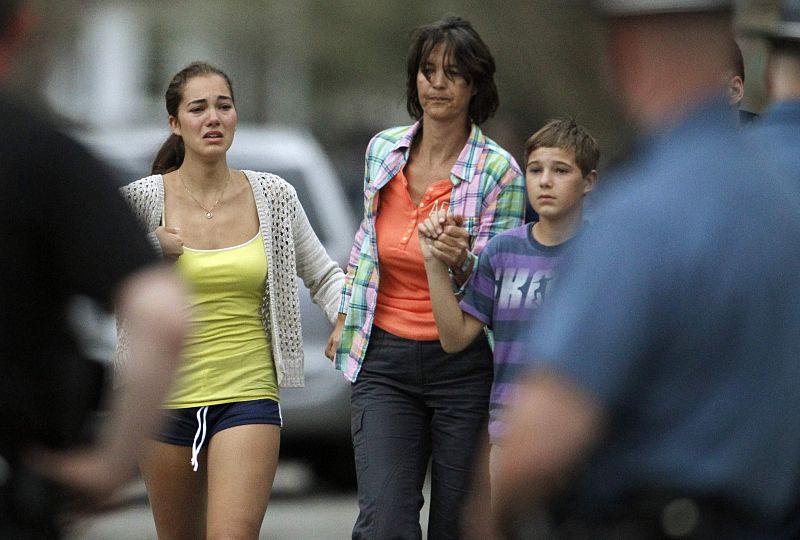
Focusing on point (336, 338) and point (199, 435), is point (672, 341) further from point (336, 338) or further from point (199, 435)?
point (336, 338)

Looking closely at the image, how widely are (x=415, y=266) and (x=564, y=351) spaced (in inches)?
130

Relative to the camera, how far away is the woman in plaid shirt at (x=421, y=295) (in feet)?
18.3

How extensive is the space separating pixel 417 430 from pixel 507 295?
0.60m

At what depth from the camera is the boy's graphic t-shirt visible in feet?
17.8

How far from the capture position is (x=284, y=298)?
5766 millimetres

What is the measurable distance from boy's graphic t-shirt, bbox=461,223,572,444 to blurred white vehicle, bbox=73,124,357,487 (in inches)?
152

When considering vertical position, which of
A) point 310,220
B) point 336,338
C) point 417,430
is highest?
point 310,220

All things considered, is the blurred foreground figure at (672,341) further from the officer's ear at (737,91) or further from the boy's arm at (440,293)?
the boy's arm at (440,293)

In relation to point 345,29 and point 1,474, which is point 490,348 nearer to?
point 1,474

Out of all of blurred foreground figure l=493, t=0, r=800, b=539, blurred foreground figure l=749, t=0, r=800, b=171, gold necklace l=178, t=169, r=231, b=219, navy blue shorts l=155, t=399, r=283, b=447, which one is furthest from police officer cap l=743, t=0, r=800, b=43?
gold necklace l=178, t=169, r=231, b=219

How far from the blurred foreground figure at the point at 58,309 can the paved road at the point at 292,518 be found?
219 inches

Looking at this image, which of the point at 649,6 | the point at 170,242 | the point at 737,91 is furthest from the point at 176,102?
the point at 649,6

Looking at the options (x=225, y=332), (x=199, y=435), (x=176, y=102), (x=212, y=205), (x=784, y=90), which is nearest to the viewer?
(x=784, y=90)

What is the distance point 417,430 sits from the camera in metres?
5.69
